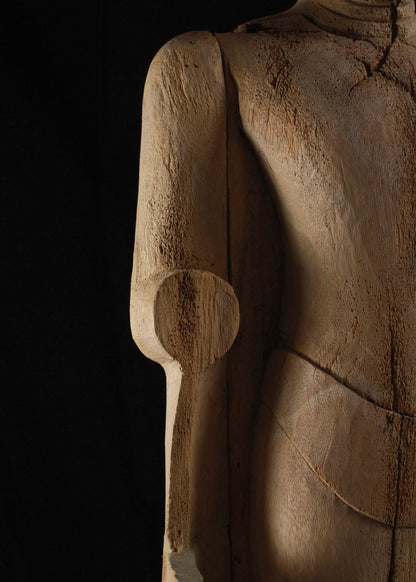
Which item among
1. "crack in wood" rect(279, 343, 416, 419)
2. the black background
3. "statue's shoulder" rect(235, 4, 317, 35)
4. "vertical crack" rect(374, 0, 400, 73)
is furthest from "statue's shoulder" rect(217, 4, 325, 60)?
the black background

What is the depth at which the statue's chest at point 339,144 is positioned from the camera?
4.68 ft

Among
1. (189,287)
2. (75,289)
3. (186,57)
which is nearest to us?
(189,287)

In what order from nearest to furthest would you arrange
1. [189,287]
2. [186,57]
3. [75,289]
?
[189,287] < [186,57] < [75,289]

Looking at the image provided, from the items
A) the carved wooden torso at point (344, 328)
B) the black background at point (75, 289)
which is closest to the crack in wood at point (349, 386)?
the carved wooden torso at point (344, 328)

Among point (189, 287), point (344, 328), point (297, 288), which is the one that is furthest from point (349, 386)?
point (189, 287)

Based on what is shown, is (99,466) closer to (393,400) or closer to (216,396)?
(216,396)

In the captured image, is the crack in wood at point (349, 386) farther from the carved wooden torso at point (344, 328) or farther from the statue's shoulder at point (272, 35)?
the statue's shoulder at point (272, 35)

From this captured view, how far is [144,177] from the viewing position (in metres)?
1.48

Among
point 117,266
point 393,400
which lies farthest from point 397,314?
point 117,266

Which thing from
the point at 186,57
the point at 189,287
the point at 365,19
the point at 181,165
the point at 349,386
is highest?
the point at 365,19

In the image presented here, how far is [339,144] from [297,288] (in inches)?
9.9

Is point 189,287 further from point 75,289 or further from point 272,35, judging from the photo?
point 75,289

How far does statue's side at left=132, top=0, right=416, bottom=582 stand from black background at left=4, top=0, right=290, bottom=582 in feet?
3.06

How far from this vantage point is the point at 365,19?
1567 mm
